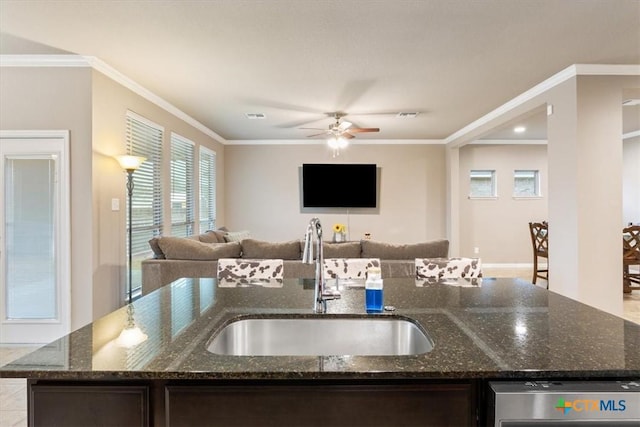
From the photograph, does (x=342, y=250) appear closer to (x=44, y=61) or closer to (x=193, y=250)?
(x=193, y=250)

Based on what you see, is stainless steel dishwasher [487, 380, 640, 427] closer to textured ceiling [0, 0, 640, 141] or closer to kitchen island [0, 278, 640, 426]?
kitchen island [0, 278, 640, 426]

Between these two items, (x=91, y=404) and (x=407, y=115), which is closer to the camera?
(x=91, y=404)

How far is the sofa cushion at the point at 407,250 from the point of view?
3.62m

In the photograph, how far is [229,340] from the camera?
1.31 metres

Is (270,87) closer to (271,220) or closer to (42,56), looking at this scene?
(42,56)

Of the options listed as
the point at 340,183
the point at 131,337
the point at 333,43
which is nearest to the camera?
the point at 131,337

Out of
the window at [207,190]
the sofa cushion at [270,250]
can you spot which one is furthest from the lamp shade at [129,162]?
the window at [207,190]

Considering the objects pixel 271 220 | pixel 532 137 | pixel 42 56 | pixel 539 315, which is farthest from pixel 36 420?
pixel 532 137

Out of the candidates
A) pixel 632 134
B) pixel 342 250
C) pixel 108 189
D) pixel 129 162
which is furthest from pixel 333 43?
pixel 632 134

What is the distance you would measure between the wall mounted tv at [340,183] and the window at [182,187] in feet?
7.85

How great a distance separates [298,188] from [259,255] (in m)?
4.01

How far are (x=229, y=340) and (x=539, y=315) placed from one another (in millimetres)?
1143

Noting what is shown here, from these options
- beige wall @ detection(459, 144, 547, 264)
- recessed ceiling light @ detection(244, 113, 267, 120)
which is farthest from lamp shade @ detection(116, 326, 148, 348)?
beige wall @ detection(459, 144, 547, 264)

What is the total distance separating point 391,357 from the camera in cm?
98
